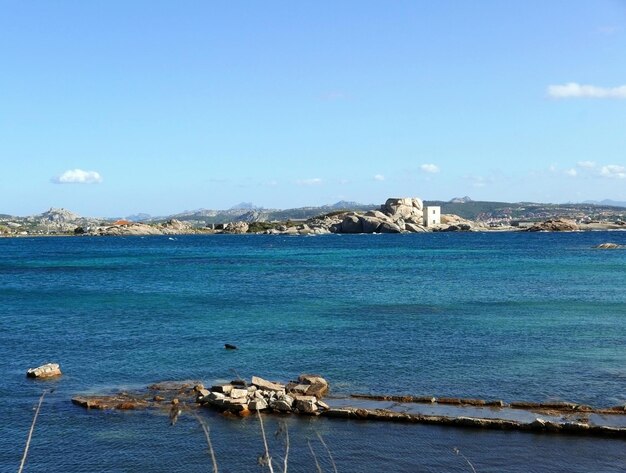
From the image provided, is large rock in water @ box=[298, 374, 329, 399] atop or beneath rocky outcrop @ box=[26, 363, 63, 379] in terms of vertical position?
atop

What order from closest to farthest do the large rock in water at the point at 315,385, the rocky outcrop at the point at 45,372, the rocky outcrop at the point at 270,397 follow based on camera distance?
1. the rocky outcrop at the point at 270,397
2. the large rock in water at the point at 315,385
3. the rocky outcrop at the point at 45,372

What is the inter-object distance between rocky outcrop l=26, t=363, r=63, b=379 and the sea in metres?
0.46

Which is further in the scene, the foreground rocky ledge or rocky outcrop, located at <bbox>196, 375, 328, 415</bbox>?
rocky outcrop, located at <bbox>196, 375, 328, 415</bbox>

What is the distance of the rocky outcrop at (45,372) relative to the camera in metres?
31.5

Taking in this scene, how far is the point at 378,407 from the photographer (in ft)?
86.4

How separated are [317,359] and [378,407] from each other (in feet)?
29.0

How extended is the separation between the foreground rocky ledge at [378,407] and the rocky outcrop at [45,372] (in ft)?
14.7

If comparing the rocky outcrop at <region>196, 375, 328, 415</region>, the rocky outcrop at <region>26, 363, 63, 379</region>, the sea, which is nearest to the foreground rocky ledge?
the rocky outcrop at <region>196, 375, 328, 415</region>

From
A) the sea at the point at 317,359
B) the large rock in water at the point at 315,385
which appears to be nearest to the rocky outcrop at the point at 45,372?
the sea at the point at 317,359

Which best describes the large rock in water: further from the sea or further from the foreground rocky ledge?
the sea

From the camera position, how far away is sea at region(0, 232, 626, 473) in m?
21.7

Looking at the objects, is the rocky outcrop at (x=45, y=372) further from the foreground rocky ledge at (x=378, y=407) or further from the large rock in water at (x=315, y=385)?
the large rock in water at (x=315, y=385)

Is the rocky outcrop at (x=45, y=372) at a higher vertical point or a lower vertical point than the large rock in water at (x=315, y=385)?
lower

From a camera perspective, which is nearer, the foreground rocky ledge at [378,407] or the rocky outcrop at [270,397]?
the foreground rocky ledge at [378,407]
